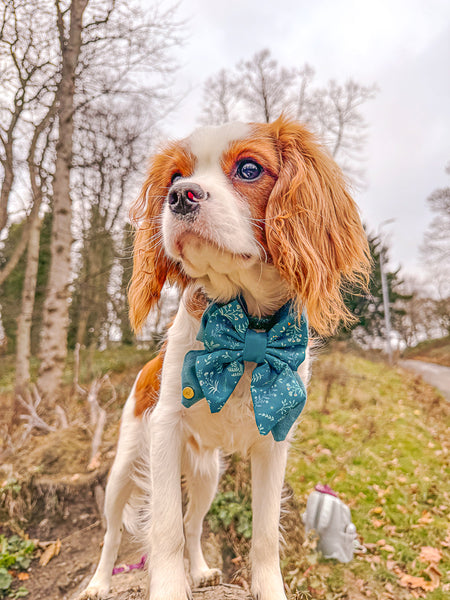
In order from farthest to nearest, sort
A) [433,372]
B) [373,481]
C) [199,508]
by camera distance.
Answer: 1. [433,372]
2. [373,481]
3. [199,508]

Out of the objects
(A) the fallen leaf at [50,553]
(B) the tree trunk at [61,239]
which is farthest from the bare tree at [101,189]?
(A) the fallen leaf at [50,553]

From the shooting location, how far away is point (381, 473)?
4703mm

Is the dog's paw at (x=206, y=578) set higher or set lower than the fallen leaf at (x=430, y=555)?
higher

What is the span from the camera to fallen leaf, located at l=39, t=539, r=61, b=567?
318 cm

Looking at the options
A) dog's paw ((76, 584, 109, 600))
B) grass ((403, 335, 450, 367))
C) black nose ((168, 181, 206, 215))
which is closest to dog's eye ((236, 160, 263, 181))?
black nose ((168, 181, 206, 215))

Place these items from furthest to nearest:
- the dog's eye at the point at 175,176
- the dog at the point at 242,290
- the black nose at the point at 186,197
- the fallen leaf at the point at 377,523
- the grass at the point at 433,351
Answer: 1. the grass at the point at 433,351
2. the fallen leaf at the point at 377,523
3. the dog's eye at the point at 175,176
4. the dog at the point at 242,290
5. the black nose at the point at 186,197

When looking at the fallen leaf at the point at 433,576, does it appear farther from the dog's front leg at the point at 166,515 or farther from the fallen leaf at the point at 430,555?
the dog's front leg at the point at 166,515

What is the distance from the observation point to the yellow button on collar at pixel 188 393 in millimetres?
1597

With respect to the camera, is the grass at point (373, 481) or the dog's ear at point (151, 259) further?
the grass at point (373, 481)

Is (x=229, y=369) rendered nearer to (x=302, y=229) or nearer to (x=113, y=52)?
(x=302, y=229)

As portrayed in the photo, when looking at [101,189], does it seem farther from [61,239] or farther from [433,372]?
[433,372]

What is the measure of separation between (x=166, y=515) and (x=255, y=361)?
2.28 ft

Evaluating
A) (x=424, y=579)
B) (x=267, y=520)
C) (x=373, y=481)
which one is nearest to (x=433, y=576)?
(x=424, y=579)

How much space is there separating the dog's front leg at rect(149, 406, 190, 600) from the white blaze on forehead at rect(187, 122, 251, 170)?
1.04 metres
